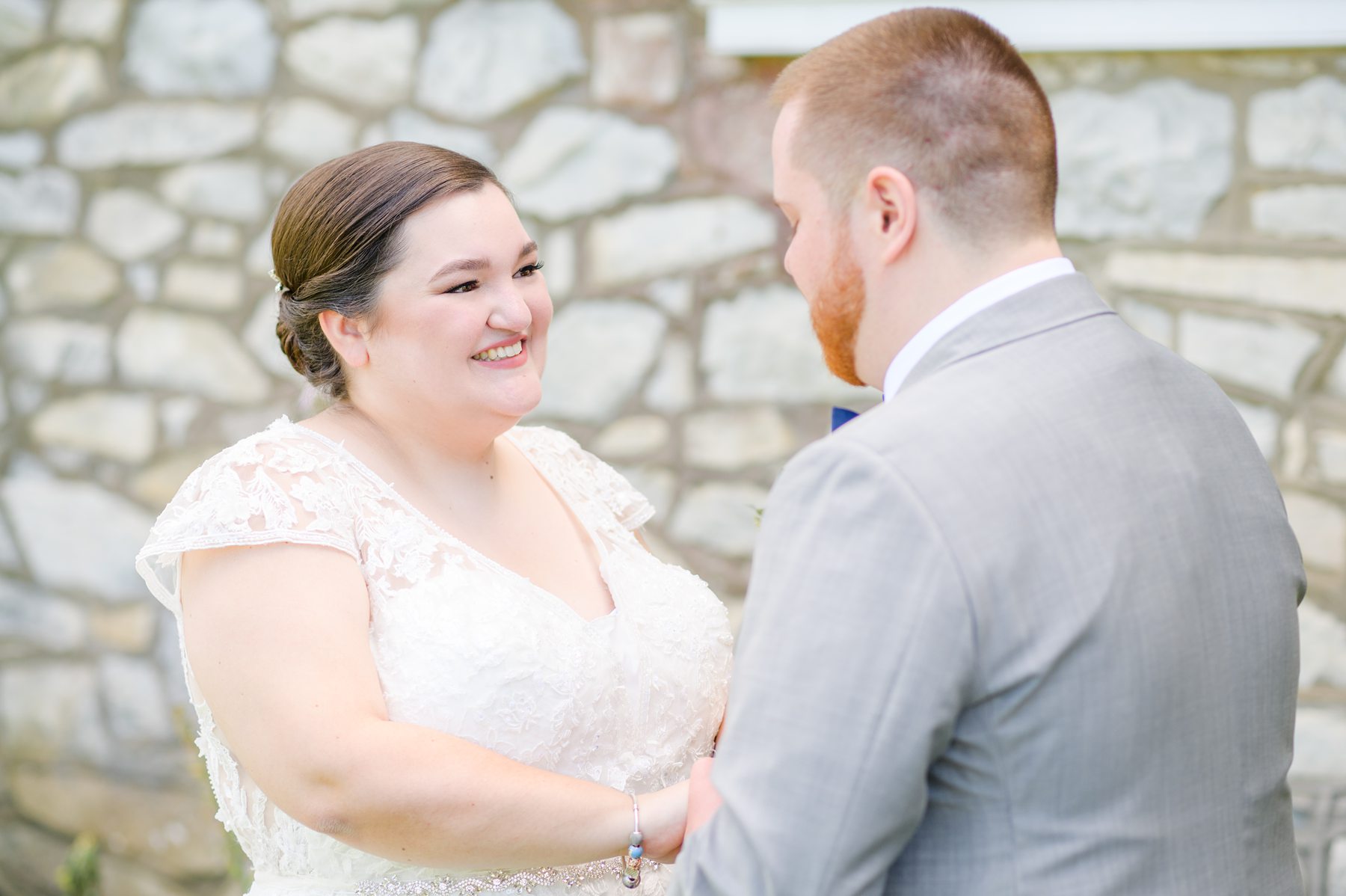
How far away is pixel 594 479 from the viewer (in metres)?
2.71

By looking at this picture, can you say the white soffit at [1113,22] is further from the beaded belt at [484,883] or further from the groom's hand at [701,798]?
the beaded belt at [484,883]

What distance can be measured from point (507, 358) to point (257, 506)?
0.54 meters

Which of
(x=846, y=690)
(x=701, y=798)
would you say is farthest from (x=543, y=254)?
(x=846, y=690)

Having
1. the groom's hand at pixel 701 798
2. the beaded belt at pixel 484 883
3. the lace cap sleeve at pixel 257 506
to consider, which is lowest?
the beaded belt at pixel 484 883

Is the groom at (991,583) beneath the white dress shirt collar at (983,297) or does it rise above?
beneath

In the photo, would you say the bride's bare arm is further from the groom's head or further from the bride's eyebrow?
the groom's head

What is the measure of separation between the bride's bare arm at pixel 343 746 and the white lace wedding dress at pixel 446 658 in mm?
47

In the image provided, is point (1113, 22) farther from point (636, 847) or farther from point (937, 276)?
point (636, 847)

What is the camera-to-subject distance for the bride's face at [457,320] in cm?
216

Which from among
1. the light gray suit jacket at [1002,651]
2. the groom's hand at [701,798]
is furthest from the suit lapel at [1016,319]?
the groom's hand at [701,798]

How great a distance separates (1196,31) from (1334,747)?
184 centimetres

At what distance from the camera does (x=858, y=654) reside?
49.6 inches

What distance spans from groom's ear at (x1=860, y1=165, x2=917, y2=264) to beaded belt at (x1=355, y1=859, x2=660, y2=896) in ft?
3.84

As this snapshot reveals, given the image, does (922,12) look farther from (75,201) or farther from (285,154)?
(75,201)
